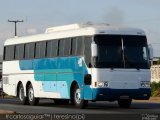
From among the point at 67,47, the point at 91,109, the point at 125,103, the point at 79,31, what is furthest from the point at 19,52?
the point at 91,109

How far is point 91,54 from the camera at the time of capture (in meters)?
29.2

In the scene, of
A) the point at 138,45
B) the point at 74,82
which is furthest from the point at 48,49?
the point at 138,45

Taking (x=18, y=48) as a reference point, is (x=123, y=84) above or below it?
below

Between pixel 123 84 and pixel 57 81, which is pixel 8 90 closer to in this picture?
pixel 57 81

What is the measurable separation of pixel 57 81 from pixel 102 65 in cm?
418

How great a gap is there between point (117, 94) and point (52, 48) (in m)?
5.20

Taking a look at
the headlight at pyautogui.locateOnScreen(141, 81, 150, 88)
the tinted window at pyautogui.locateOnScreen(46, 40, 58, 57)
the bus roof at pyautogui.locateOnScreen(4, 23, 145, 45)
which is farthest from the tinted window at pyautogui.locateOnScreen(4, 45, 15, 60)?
the headlight at pyautogui.locateOnScreen(141, 81, 150, 88)

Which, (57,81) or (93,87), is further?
(57,81)

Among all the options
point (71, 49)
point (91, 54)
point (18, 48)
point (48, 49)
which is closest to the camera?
point (91, 54)

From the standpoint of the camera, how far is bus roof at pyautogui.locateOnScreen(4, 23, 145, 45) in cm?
3000

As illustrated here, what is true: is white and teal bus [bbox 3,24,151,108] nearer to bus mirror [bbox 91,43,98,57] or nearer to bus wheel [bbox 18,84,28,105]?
bus mirror [bbox 91,43,98,57]

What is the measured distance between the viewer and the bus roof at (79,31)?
30.0m

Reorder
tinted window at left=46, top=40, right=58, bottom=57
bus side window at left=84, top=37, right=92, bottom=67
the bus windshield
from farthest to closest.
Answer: tinted window at left=46, top=40, right=58, bottom=57 → bus side window at left=84, top=37, right=92, bottom=67 → the bus windshield

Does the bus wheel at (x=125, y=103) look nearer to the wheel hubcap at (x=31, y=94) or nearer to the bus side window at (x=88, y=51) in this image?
the bus side window at (x=88, y=51)
